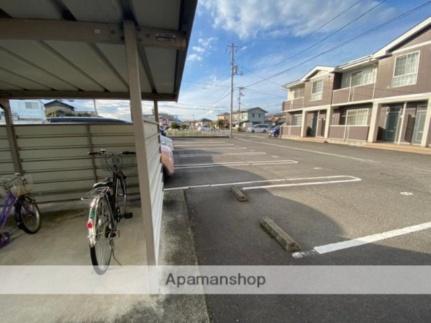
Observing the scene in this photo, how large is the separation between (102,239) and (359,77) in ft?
61.7

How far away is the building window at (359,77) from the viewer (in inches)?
553

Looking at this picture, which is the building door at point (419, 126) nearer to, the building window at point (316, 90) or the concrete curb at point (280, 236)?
the building window at point (316, 90)

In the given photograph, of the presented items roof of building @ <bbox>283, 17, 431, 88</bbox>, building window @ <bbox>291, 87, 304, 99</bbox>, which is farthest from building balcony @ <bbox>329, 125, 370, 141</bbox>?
building window @ <bbox>291, 87, 304, 99</bbox>

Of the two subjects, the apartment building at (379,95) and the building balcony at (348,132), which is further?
the building balcony at (348,132)

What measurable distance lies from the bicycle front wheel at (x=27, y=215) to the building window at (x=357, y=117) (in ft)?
57.7

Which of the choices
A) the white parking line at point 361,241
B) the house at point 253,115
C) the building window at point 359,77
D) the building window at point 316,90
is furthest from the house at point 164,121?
the house at point 253,115

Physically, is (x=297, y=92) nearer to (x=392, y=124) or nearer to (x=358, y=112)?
(x=358, y=112)

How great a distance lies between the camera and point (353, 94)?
572 inches

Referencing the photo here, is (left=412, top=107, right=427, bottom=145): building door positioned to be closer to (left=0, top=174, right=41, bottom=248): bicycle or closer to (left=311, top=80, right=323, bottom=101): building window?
(left=311, top=80, right=323, bottom=101): building window

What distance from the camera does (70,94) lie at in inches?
159

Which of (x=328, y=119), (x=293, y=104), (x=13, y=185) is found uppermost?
(x=293, y=104)

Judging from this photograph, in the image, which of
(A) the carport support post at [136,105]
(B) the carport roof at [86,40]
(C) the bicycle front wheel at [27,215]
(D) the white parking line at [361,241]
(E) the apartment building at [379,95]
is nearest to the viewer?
(B) the carport roof at [86,40]

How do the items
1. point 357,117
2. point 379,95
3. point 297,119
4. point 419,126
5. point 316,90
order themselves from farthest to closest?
point 297,119, point 316,90, point 357,117, point 379,95, point 419,126

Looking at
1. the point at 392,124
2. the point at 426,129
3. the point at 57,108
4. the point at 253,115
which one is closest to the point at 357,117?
the point at 392,124
